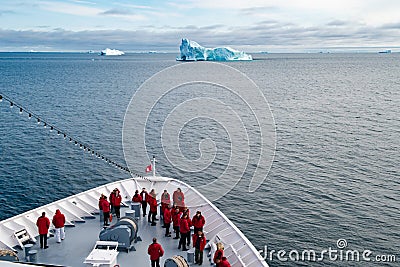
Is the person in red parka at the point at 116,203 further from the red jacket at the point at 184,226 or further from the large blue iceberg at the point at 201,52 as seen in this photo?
the large blue iceberg at the point at 201,52

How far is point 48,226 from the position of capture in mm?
14555

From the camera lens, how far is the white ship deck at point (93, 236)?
13891mm

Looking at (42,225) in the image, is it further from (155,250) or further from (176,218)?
(176,218)

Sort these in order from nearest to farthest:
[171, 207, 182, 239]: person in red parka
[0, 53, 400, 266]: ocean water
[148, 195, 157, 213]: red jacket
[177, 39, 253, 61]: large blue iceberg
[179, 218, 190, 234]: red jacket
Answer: [179, 218, 190, 234]: red jacket < [171, 207, 182, 239]: person in red parka < [148, 195, 157, 213]: red jacket < [0, 53, 400, 266]: ocean water < [177, 39, 253, 61]: large blue iceberg

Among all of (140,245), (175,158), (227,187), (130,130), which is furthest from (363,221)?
(130,130)

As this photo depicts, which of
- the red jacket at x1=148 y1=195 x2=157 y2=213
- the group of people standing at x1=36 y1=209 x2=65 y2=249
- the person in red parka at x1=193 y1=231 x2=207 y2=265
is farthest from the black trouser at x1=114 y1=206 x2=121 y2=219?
the person in red parka at x1=193 y1=231 x2=207 y2=265

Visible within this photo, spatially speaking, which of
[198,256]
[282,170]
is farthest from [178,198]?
[282,170]

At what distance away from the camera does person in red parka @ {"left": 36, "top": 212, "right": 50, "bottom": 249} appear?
14289 millimetres

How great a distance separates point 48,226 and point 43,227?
237 mm

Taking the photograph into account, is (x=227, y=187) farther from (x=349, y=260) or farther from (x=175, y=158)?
(x=349, y=260)

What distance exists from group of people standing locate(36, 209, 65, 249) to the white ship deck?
0.78 feet

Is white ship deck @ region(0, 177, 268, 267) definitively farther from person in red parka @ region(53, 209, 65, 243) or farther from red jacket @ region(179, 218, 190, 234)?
red jacket @ region(179, 218, 190, 234)

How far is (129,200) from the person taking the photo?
20328mm

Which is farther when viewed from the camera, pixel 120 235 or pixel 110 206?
pixel 110 206
